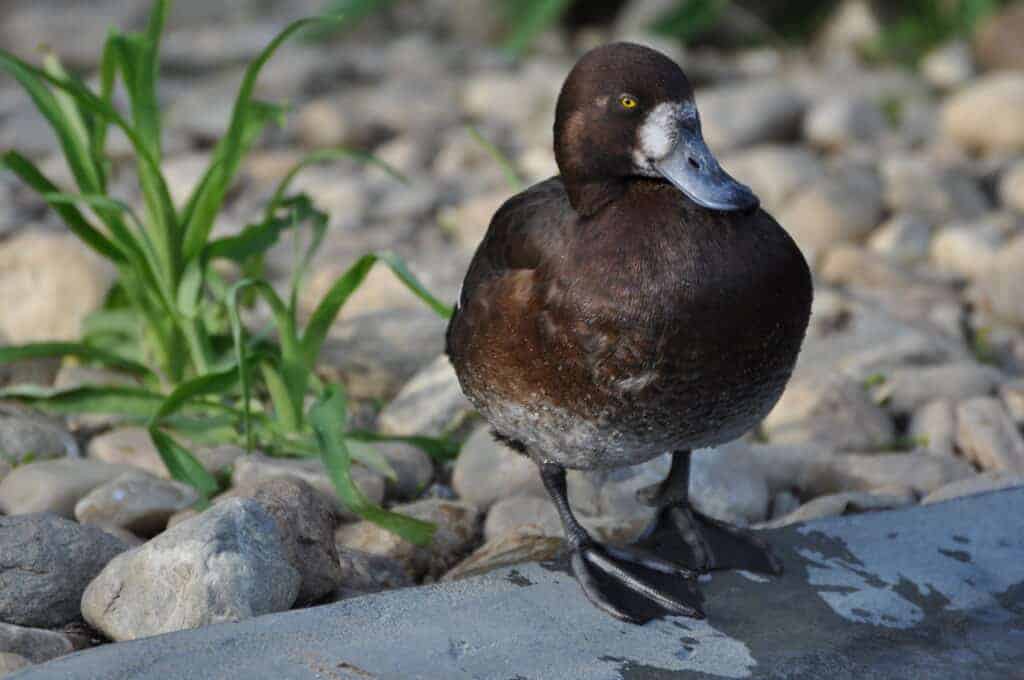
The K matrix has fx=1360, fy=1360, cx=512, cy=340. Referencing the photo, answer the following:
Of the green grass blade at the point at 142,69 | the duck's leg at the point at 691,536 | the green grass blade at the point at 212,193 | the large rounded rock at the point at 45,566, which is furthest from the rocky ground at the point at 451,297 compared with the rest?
the green grass blade at the point at 142,69

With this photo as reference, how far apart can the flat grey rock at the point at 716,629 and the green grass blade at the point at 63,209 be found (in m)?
1.72

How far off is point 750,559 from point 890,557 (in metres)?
0.30

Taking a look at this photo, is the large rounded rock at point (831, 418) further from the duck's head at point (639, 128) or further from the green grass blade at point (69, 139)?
the green grass blade at point (69, 139)

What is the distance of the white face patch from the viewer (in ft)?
8.87

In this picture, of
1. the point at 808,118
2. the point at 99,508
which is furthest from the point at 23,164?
the point at 808,118

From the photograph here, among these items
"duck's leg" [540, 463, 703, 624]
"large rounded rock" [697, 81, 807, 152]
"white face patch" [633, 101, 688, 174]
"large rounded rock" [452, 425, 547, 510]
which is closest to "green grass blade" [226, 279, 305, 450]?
"large rounded rock" [452, 425, 547, 510]

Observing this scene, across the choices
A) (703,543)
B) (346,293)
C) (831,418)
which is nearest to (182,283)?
(346,293)

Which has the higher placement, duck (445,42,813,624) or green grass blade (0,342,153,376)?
duck (445,42,813,624)

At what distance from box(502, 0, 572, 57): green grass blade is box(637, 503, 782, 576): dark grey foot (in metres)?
5.73

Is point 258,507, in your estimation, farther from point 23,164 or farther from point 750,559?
point 23,164

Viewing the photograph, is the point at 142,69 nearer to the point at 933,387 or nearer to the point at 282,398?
the point at 282,398

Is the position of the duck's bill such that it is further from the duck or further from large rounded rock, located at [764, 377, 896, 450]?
large rounded rock, located at [764, 377, 896, 450]

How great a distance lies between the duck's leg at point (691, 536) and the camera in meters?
2.99

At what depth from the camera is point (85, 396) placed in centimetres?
386
